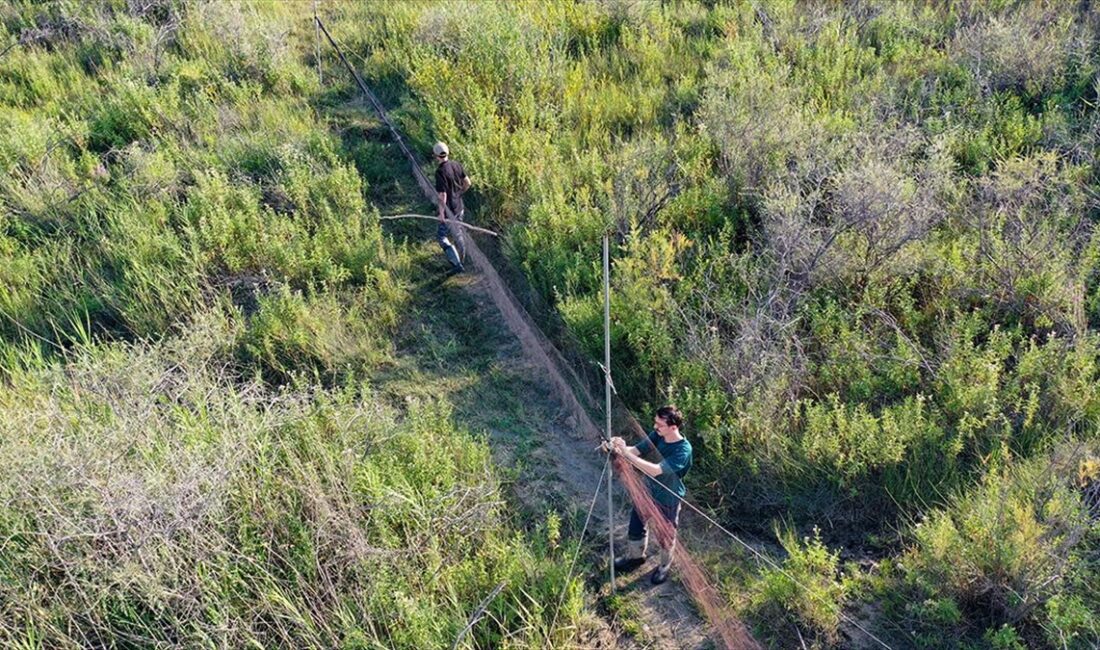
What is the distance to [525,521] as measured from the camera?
5.67 meters

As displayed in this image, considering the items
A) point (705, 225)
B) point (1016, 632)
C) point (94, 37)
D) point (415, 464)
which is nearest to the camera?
point (1016, 632)

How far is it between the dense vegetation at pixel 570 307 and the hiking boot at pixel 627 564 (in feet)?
1.64

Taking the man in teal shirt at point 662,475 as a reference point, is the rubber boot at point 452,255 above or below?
above

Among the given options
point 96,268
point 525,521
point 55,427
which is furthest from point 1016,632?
point 96,268

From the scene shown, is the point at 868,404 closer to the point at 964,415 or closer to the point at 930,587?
the point at 964,415

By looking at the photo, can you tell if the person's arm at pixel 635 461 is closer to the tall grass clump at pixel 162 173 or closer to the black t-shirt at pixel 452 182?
the tall grass clump at pixel 162 173

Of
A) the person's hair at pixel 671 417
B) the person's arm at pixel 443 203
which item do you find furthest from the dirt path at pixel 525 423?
the person's hair at pixel 671 417

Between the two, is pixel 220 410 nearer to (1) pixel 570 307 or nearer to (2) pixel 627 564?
(1) pixel 570 307

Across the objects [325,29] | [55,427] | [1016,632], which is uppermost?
[325,29]

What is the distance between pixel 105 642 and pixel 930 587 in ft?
15.9

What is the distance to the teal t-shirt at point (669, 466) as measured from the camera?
511cm

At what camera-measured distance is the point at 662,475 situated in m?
5.25

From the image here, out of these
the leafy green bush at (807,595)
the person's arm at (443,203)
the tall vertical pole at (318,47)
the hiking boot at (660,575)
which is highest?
the tall vertical pole at (318,47)

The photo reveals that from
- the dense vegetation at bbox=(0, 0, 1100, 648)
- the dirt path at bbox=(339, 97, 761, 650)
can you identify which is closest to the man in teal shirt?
the dirt path at bbox=(339, 97, 761, 650)
